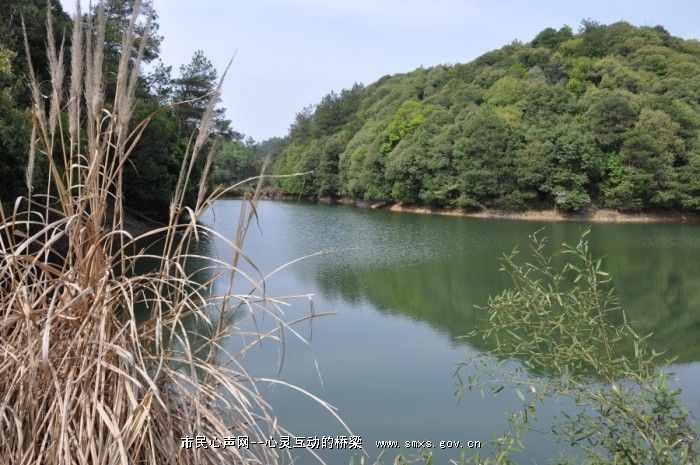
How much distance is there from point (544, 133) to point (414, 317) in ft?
57.9

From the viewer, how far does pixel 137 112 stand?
10.9 meters

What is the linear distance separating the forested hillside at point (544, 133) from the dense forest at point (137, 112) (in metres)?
10.2

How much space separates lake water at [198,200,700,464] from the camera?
15.0 feet

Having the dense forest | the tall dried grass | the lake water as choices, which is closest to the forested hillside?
the lake water

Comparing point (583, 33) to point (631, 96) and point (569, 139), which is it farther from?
point (569, 139)

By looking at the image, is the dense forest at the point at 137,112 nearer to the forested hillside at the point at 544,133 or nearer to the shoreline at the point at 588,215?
the forested hillside at the point at 544,133

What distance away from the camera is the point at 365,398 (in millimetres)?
5086

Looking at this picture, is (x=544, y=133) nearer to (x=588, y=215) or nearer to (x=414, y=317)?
(x=588, y=215)

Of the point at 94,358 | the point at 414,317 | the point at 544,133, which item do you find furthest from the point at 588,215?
the point at 94,358

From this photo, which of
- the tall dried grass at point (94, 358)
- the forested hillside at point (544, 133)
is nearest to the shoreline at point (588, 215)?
the forested hillside at point (544, 133)

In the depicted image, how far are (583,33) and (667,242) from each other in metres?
21.4

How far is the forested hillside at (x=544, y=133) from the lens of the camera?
22.4 meters

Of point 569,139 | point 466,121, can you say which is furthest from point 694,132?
point 466,121

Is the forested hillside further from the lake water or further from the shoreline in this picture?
the lake water
